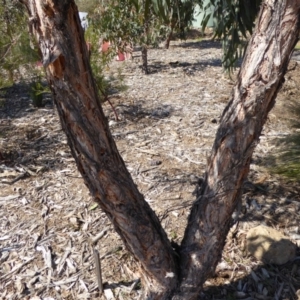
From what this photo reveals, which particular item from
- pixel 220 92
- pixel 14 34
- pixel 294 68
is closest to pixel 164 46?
pixel 294 68

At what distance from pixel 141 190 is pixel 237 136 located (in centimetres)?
159

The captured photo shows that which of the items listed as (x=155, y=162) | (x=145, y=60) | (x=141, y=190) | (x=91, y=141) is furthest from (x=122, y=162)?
(x=145, y=60)

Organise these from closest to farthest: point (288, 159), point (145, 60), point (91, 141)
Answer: point (91, 141) → point (288, 159) → point (145, 60)

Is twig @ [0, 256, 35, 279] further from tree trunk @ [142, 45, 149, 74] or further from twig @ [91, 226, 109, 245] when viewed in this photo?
tree trunk @ [142, 45, 149, 74]

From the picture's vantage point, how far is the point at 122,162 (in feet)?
5.50

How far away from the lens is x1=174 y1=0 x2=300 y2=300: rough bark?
1.45m

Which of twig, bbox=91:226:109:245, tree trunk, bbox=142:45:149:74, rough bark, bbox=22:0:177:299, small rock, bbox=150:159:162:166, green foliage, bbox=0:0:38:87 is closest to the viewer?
rough bark, bbox=22:0:177:299

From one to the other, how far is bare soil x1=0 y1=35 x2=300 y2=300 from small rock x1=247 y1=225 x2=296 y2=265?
1.8 inches

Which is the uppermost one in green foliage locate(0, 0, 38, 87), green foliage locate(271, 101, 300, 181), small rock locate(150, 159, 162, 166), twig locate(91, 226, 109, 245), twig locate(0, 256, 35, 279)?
green foliage locate(0, 0, 38, 87)

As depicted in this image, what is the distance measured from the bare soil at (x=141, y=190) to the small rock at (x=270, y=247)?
1.8 inches

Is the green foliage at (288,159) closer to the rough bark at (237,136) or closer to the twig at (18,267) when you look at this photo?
the rough bark at (237,136)

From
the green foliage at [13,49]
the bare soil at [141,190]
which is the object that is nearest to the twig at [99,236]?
the bare soil at [141,190]

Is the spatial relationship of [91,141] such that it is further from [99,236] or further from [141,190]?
[141,190]

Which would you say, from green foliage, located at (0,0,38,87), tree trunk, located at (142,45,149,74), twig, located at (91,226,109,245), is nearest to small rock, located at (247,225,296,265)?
twig, located at (91,226,109,245)
